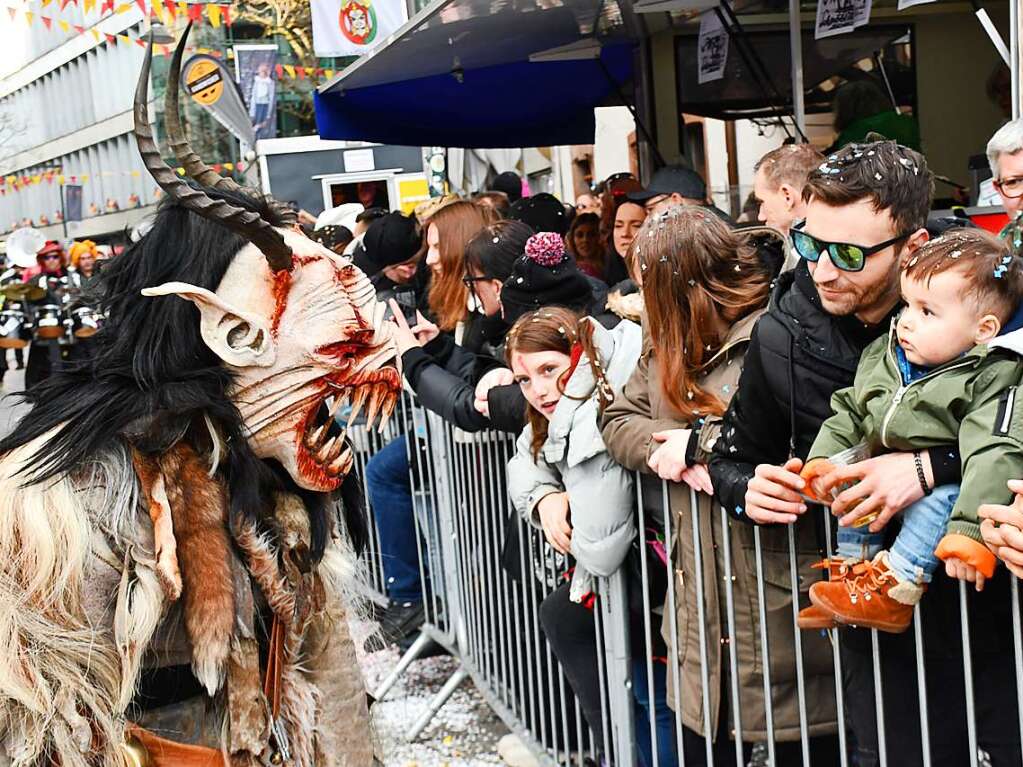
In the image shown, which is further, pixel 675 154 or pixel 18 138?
pixel 18 138

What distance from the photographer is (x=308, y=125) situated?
2995cm

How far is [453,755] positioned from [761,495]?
108 inches

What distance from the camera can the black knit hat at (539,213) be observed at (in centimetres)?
626

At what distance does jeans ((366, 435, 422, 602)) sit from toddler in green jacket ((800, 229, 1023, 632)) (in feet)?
12.4

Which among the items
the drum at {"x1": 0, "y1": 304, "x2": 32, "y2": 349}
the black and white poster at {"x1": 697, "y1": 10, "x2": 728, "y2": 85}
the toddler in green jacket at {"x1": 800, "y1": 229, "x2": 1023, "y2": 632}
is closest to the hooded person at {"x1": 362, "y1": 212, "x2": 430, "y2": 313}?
the black and white poster at {"x1": 697, "y1": 10, "x2": 728, "y2": 85}

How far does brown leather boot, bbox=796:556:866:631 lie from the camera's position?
7.79ft

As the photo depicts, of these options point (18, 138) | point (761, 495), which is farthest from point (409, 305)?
point (18, 138)

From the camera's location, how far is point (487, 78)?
9195 mm

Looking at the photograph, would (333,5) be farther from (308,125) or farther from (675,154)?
(308,125)

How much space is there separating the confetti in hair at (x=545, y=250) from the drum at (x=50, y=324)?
12.3 metres

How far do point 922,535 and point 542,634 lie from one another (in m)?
2.36

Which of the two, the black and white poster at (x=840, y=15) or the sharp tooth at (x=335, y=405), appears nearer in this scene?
the sharp tooth at (x=335, y=405)

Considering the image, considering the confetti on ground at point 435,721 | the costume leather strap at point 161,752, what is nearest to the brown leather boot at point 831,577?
the costume leather strap at point 161,752

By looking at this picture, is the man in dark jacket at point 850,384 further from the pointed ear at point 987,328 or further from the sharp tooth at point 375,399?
the sharp tooth at point 375,399
